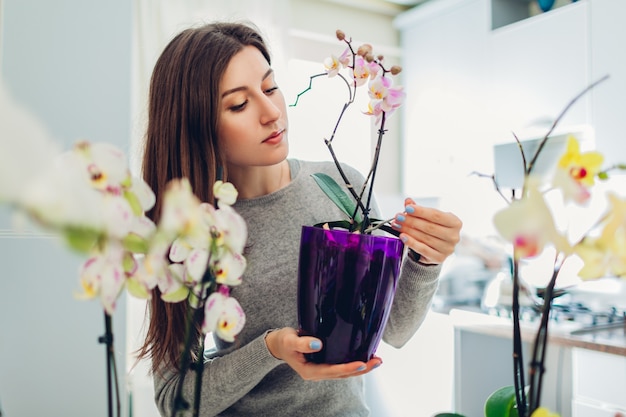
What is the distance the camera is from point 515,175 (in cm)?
277

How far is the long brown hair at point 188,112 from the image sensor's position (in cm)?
84

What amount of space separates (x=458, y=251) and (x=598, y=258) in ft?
10.3

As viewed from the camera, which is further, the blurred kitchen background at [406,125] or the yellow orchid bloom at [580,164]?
the blurred kitchen background at [406,125]

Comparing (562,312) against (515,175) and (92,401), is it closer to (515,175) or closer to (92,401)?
(515,175)

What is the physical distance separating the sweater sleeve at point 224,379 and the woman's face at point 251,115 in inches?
10.6

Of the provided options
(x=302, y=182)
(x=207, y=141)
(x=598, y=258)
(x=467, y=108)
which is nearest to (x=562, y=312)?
(x=467, y=108)

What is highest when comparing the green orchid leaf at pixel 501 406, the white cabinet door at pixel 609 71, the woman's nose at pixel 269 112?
the white cabinet door at pixel 609 71

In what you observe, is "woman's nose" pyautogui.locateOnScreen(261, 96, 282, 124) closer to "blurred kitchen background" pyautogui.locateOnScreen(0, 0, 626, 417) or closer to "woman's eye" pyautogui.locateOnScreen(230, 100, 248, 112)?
"woman's eye" pyautogui.locateOnScreen(230, 100, 248, 112)

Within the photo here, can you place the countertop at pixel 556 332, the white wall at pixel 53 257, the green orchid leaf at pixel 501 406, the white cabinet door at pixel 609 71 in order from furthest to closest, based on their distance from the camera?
the white cabinet door at pixel 609 71 < the countertop at pixel 556 332 < the white wall at pixel 53 257 < the green orchid leaf at pixel 501 406

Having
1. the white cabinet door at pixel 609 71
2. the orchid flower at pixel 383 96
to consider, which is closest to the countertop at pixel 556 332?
the white cabinet door at pixel 609 71

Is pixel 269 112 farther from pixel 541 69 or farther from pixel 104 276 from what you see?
pixel 541 69

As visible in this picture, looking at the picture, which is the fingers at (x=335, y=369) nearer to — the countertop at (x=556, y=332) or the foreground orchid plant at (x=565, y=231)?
the foreground orchid plant at (x=565, y=231)

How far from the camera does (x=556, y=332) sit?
6.84ft

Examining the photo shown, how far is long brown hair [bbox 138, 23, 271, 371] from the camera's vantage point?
844 millimetres
